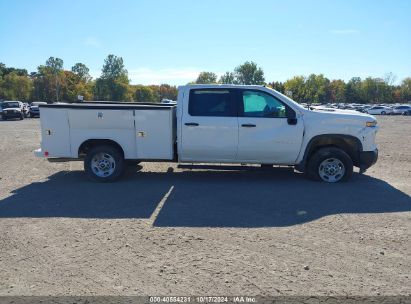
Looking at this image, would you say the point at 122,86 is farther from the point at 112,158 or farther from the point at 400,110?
the point at 112,158

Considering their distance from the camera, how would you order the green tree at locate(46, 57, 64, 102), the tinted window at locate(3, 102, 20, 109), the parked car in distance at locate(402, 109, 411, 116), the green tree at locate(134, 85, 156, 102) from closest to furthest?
the tinted window at locate(3, 102, 20, 109) → the parked car in distance at locate(402, 109, 411, 116) → the green tree at locate(46, 57, 64, 102) → the green tree at locate(134, 85, 156, 102)

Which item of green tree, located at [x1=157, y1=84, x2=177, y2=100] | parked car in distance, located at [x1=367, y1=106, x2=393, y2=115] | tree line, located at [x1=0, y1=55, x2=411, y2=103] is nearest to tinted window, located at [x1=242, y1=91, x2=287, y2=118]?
parked car in distance, located at [x1=367, y1=106, x2=393, y2=115]

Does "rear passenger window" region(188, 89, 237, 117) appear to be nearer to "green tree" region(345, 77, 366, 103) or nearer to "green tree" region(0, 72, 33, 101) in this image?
"green tree" region(0, 72, 33, 101)

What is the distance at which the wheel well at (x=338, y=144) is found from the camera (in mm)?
8328

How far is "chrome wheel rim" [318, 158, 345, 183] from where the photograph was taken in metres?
8.46

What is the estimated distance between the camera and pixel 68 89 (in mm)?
116438

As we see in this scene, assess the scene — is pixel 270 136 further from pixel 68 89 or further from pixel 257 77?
pixel 257 77

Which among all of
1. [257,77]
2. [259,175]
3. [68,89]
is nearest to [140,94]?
[68,89]

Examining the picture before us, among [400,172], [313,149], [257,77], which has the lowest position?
[400,172]

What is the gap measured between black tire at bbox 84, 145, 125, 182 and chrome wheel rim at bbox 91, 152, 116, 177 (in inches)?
1.2

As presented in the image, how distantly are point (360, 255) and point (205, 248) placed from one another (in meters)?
1.86

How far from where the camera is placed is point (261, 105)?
8.37 meters

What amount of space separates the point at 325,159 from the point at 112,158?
15.2ft

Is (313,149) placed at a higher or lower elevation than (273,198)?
higher
